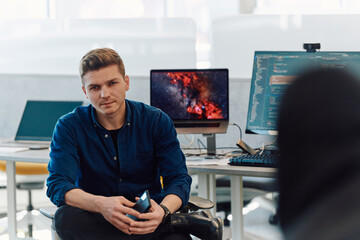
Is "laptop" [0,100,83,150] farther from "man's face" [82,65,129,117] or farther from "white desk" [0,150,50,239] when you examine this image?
"man's face" [82,65,129,117]

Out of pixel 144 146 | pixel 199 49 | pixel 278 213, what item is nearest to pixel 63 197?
pixel 144 146

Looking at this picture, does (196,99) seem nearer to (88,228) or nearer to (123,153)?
(123,153)

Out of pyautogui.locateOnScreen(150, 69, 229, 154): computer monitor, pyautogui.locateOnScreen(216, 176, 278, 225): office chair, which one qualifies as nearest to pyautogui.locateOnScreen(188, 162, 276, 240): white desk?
pyautogui.locateOnScreen(150, 69, 229, 154): computer monitor

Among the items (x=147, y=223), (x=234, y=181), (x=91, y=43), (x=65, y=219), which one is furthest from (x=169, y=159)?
(x=91, y=43)

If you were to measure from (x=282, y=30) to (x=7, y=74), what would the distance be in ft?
6.46

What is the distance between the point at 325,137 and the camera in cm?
69

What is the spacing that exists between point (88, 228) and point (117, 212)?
0.41 ft

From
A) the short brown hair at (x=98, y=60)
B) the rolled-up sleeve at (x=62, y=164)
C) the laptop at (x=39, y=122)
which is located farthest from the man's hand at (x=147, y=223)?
the laptop at (x=39, y=122)

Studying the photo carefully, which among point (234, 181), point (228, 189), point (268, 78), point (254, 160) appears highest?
point (268, 78)

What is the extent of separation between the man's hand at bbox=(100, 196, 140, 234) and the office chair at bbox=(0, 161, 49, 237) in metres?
1.81

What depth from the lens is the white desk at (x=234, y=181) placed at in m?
2.40

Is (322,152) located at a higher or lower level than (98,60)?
lower

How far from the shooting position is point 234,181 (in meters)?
2.64

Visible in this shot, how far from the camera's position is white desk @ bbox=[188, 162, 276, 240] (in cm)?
240
